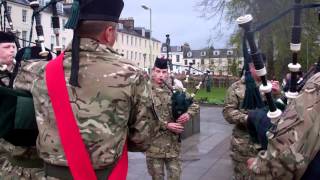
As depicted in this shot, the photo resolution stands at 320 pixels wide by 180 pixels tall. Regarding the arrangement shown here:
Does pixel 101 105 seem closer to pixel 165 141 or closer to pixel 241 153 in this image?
pixel 241 153

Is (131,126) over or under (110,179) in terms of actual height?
over

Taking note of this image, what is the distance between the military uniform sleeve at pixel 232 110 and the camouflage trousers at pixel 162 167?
47.7 inches

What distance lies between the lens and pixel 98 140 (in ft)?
9.98

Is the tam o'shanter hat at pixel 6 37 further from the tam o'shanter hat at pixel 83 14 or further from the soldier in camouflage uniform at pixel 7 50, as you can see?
the tam o'shanter hat at pixel 83 14

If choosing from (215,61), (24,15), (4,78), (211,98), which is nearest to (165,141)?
(4,78)

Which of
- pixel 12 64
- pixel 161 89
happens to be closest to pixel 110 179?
pixel 12 64

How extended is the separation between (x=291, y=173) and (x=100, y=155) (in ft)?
3.81

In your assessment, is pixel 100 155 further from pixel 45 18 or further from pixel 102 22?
pixel 45 18

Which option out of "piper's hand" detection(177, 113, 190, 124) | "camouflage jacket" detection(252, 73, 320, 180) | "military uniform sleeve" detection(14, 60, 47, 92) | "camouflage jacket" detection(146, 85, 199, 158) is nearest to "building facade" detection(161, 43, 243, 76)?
"camouflage jacket" detection(146, 85, 199, 158)

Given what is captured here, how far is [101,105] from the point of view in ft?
10.00

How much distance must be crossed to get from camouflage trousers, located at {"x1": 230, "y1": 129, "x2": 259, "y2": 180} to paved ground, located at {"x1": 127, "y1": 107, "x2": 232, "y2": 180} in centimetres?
275

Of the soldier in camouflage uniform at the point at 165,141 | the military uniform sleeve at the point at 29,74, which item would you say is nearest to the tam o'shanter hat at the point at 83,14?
the military uniform sleeve at the point at 29,74

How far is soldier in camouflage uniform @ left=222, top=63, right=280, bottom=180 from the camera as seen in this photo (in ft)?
20.0

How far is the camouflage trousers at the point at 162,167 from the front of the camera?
7000mm
